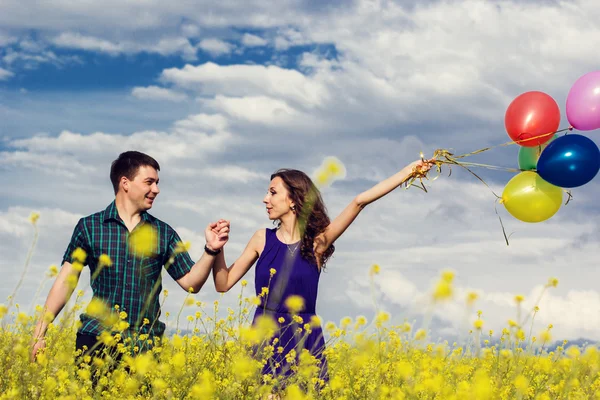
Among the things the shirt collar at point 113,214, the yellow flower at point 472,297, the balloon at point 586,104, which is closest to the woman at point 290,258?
the shirt collar at point 113,214

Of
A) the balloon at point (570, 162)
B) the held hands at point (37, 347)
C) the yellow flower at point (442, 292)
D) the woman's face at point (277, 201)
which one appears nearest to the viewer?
the yellow flower at point (442, 292)

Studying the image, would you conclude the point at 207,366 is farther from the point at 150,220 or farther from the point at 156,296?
the point at 150,220

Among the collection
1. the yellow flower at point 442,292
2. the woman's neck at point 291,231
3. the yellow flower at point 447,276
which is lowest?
the yellow flower at point 442,292

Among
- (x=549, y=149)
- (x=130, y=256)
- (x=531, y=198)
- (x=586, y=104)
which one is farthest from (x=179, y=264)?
(x=586, y=104)

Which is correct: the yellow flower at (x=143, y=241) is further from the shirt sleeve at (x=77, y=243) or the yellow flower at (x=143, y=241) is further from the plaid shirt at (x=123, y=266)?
the shirt sleeve at (x=77, y=243)

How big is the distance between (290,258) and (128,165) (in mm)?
1217

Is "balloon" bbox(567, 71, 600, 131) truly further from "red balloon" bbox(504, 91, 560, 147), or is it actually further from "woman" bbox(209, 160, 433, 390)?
"woman" bbox(209, 160, 433, 390)

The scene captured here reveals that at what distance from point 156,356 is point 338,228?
1459 millimetres

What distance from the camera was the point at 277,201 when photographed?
4.18 m

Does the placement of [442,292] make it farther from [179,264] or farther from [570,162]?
[570,162]

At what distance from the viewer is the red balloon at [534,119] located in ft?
15.3

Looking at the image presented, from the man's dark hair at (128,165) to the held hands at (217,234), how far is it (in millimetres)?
578

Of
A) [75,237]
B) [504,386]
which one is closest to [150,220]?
[75,237]

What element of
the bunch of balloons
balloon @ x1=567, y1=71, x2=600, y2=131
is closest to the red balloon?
the bunch of balloons
